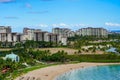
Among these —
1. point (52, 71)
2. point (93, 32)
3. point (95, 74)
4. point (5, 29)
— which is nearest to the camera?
point (95, 74)

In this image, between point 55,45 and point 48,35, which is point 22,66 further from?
point 48,35

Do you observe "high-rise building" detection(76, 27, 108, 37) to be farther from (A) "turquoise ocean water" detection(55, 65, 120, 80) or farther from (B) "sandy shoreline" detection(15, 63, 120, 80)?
(A) "turquoise ocean water" detection(55, 65, 120, 80)

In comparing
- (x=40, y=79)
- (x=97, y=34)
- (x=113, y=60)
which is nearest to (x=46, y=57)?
(x=113, y=60)

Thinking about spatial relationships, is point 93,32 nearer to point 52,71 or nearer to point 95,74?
point 52,71

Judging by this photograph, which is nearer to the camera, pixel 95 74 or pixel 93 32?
pixel 95 74

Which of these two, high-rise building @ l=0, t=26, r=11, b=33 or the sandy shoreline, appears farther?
high-rise building @ l=0, t=26, r=11, b=33

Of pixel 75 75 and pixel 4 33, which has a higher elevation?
pixel 4 33

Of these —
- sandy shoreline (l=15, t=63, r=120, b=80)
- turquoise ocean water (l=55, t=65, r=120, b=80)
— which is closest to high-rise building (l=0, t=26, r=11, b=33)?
sandy shoreline (l=15, t=63, r=120, b=80)

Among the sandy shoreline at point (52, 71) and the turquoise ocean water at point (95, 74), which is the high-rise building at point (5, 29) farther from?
the turquoise ocean water at point (95, 74)

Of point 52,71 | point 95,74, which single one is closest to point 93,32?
point 52,71
